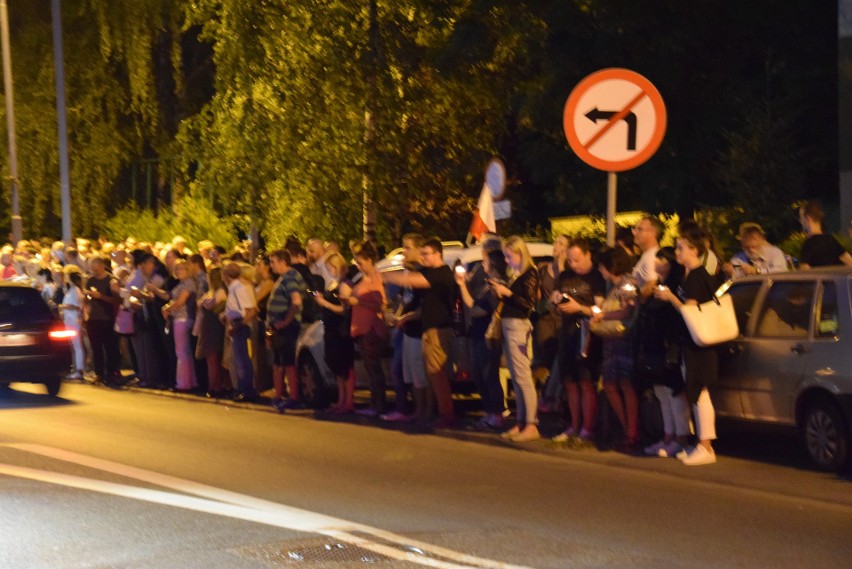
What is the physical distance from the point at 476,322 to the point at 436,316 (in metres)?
0.42

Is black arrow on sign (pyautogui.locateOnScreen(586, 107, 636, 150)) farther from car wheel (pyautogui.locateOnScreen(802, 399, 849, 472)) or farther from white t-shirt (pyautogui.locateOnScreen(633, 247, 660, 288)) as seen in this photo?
car wheel (pyautogui.locateOnScreen(802, 399, 849, 472))

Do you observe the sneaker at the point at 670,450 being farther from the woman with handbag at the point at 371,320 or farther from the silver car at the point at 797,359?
the woman with handbag at the point at 371,320

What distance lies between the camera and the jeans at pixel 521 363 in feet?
43.8

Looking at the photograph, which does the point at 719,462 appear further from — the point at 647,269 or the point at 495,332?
the point at 495,332

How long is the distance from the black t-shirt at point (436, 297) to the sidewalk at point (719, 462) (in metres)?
1.05

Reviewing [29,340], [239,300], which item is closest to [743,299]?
[239,300]

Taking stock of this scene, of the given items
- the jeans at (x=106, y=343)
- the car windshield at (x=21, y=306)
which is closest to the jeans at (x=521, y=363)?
the car windshield at (x=21, y=306)

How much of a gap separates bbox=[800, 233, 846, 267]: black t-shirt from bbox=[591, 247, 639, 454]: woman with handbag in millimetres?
1753

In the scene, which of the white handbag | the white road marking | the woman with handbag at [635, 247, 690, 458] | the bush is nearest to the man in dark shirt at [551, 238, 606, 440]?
the woman with handbag at [635, 247, 690, 458]

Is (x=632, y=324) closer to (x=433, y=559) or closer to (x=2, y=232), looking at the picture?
(x=433, y=559)

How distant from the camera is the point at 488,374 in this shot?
1423 cm

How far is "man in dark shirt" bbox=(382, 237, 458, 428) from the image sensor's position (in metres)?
14.4

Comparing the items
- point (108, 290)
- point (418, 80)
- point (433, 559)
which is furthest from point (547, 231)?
point (433, 559)

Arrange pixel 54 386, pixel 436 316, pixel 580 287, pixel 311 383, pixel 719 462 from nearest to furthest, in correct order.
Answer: pixel 719 462, pixel 580 287, pixel 436 316, pixel 311 383, pixel 54 386
